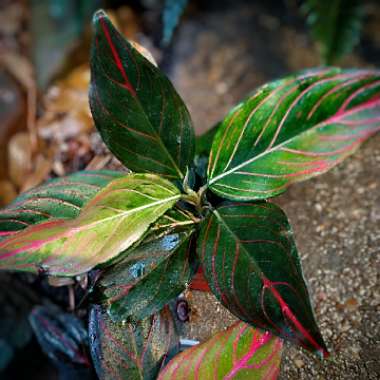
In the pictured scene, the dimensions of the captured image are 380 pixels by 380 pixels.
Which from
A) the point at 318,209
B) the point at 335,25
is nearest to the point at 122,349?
the point at 318,209

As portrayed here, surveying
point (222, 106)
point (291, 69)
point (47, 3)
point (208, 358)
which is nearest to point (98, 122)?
point (208, 358)

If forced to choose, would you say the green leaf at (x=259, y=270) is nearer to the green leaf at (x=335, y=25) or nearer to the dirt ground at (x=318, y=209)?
the dirt ground at (x=318, y=209)

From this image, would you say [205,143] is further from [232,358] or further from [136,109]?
[232,358]

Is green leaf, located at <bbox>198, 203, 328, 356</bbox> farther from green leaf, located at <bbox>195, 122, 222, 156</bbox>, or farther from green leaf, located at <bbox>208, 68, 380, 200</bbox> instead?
green leaf, located at <bbox>195, 122, 222, 156</bbox>

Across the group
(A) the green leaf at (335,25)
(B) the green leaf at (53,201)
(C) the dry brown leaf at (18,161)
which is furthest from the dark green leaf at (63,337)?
(A) the green leaf at (335,25)

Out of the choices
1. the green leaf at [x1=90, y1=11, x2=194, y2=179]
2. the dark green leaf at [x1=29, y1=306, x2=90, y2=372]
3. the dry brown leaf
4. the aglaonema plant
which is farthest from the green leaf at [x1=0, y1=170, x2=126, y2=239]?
the dry brown leaf
